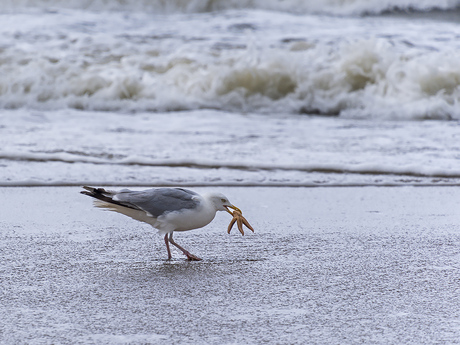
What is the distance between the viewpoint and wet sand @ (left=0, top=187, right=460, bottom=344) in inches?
91.4

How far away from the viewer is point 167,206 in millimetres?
3215

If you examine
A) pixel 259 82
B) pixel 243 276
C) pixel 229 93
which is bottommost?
pixel 229 93

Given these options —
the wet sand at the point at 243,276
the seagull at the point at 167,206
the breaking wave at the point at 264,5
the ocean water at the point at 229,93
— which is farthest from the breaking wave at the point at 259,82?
the seagull at the point at 167,206

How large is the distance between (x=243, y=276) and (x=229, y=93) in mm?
7173

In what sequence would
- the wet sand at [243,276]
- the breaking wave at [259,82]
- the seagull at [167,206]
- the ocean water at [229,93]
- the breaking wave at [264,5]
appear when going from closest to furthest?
the wet sand at [243,276] < the seagull at [167,206] < the ocean water at [229,93] < the breaking wave at [259,82] < the breaking wave at [264,5]

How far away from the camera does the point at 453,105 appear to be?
29.2 ft

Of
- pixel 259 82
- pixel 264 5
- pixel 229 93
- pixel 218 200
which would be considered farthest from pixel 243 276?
pixel 264 5

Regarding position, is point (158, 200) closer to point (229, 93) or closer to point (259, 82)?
point (229, 93)

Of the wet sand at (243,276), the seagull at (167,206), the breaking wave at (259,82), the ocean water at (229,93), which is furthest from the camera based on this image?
the breaking wave at (259,82)

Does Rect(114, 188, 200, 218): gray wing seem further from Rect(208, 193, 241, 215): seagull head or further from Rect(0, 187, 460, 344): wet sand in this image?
Rect(0, 187, 460, 344): wet sand

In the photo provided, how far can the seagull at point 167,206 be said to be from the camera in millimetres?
3189

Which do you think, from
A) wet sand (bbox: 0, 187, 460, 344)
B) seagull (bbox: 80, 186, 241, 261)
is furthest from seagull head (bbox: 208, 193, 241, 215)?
wet sand (bbox: 0, 187, 460, 344)

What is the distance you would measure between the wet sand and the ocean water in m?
1.07

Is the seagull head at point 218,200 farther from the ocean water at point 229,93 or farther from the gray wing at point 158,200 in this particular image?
the ocean water at point 229,93
